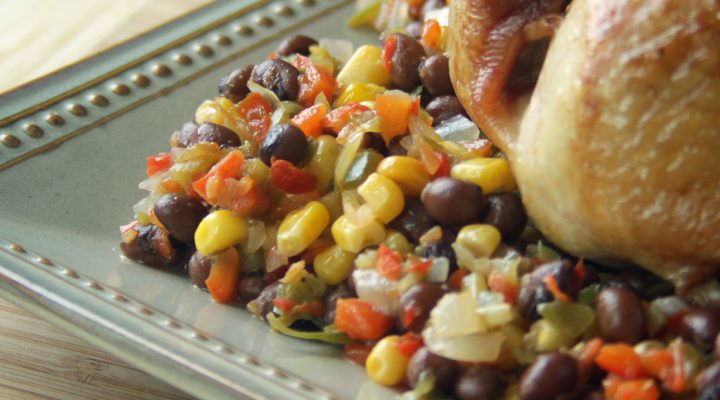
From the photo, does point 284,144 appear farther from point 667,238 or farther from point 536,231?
point 667,238

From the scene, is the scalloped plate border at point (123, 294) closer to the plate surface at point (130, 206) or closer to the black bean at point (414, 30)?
the plate surface at point (130, 206)

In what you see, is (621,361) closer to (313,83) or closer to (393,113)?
(393,113)

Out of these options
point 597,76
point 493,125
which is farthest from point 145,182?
point 597,76

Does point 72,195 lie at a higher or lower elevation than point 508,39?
lower

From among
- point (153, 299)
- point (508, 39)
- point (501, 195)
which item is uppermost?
point (508, 39)

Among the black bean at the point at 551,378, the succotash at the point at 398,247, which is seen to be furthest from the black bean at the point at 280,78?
the black bean at the point at 551,378

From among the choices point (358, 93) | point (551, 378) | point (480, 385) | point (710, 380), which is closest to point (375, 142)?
point (358, 93)

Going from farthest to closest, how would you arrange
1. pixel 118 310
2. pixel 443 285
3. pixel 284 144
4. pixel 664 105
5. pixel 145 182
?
pixel 145 182
pixel 284 144
pixel 118 310
pixel 443 285
pixel 664 105

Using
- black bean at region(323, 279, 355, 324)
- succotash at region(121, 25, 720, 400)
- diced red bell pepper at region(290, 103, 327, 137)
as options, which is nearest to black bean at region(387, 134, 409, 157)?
succotash at region(121, 25, 720, 400)
